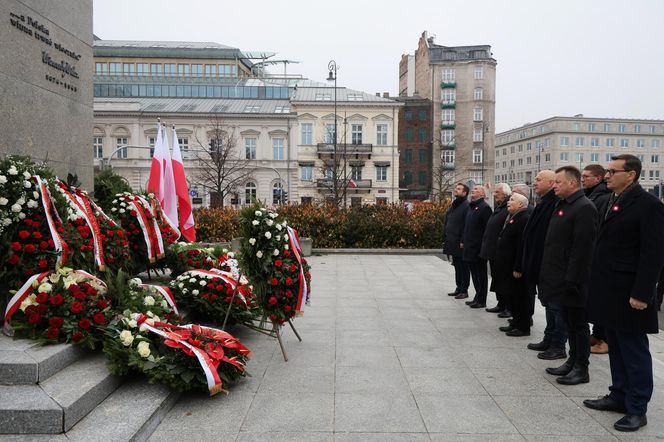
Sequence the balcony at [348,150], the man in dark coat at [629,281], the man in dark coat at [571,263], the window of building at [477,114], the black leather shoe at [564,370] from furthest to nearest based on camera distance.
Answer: the window of building at [477,114]
the balcony at [348,150]
the black leather shoe at [564,370]
the man in dark coat at [571,263]
the man in dark coat at [629,281]

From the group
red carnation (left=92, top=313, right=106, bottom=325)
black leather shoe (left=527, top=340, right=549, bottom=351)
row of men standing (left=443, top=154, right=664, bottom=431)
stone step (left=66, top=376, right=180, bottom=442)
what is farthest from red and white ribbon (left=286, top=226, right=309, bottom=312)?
black leather shoe (left=527, top=340, right=549, bottom=351)

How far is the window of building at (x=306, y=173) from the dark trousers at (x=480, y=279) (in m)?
45.2

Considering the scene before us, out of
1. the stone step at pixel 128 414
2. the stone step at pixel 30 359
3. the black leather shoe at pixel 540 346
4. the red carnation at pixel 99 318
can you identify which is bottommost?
the black leather shoe at pixel 540 346

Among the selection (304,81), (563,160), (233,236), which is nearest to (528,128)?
(563,160)

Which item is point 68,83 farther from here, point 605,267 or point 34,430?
point 605,267

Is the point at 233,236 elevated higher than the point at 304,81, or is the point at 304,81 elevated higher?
the point at 304,81

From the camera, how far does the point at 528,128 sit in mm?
101812

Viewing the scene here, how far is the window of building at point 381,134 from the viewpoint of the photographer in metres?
54.4

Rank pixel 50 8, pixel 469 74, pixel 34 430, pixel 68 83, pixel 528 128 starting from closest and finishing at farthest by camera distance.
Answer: pixel 34 430
pixel 50 8
pixel 68 83
pixel 469 74
pixel 528 128

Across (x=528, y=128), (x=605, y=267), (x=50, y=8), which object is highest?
(x=528, y=128)

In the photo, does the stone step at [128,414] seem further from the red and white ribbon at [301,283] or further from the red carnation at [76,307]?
the red and white ribbon at [301,283]

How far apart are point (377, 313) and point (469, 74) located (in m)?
63.9

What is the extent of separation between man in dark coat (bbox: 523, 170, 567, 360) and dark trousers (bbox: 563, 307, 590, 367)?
52 cm

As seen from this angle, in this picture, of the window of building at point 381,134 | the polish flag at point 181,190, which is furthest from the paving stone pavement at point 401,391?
the window of building at point 381,134
